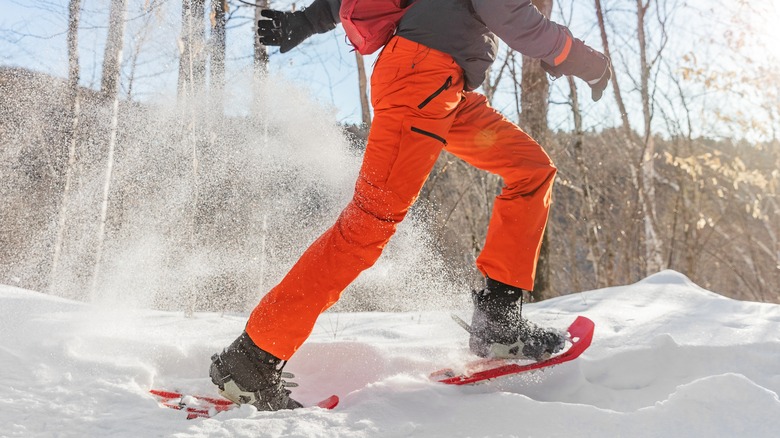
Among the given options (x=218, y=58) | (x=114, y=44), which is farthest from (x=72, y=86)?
(x=218, y=58)

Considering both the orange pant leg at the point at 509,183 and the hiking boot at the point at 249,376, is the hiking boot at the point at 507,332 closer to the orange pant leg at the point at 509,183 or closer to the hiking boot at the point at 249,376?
the orange pant leg at the point at 509,183

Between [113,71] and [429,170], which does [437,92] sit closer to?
[429,170]

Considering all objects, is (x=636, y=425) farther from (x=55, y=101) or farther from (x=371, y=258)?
(x=55, y=101)

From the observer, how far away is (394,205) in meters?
1.77

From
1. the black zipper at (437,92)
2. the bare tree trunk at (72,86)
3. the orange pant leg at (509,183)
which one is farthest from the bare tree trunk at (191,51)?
the black zipper at (437,92)

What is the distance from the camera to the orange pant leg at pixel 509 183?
6.51 feet

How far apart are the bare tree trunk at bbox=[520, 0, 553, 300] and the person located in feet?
11.0

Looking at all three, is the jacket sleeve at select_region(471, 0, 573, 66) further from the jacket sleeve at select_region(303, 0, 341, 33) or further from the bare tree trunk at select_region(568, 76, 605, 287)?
the bare tree trunk at select_region(568, 76, 605, 287)

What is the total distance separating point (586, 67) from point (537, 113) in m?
3.48

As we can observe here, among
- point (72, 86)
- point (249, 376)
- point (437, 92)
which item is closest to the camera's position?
point (249, 376)

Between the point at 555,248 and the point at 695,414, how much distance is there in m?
20.5

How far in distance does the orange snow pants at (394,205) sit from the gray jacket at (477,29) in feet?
0.16

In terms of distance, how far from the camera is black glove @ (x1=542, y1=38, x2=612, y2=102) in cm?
200

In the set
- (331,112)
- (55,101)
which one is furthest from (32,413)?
(55,101)
